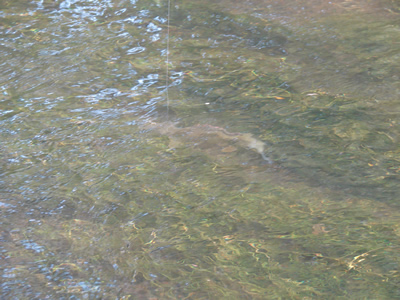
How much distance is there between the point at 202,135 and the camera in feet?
11.0

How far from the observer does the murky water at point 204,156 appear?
2330 mm

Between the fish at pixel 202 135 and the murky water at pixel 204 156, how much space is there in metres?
0.01

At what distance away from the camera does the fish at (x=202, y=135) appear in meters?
3.25

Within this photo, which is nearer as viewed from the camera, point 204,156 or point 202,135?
point 204,156

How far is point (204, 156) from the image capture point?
3170 mm

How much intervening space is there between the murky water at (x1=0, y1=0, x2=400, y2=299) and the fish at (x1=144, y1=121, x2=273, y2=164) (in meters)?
0.01

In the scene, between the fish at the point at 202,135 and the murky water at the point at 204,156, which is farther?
the fish at the point at 202,135

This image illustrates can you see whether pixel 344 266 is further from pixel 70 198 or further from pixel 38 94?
pixel 38 94

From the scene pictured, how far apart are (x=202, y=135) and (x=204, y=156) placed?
0.82 feet

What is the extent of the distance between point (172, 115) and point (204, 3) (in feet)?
7.95

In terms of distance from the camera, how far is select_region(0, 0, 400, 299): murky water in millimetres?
2330

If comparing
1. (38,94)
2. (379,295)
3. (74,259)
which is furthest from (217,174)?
(38,94)

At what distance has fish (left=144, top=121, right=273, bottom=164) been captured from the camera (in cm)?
325

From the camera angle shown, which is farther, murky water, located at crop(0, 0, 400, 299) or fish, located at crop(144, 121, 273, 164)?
fish, located at crop(144, 121, 273, 164)
